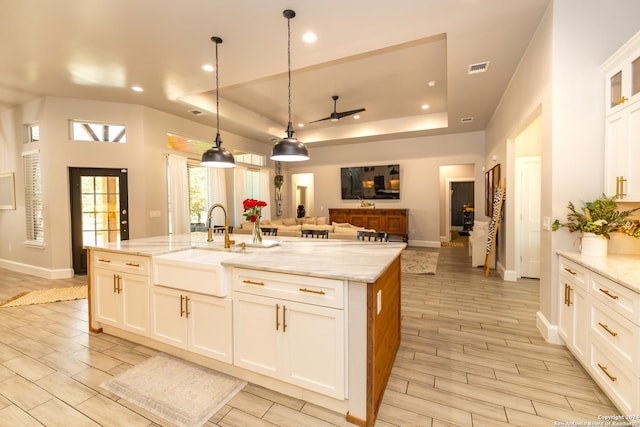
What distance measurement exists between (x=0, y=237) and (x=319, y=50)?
775cm

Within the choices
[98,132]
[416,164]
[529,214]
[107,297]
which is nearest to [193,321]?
[107,297]

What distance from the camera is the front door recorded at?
5.30 metres

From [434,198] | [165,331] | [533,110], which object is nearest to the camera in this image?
[165,331]

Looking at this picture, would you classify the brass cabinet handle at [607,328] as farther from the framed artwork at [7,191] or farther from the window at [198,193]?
the framed artwork at [7,191]

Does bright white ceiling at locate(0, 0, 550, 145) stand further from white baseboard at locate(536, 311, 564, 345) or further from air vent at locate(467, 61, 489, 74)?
white baseboard at locate(536, 311, 564, 345)

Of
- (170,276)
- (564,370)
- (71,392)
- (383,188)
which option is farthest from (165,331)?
(383,188)

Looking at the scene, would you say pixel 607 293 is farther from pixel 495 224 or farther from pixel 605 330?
pixel 495 224

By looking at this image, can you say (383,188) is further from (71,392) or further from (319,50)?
(71,392)

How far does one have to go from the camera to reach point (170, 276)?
2.41 m

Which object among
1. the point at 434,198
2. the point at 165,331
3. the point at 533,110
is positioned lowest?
the point at 165,331

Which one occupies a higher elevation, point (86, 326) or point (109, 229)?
point (109, 229)

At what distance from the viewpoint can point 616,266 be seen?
206cm

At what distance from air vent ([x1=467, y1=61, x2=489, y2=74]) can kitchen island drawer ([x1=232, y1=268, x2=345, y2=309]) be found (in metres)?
3.75

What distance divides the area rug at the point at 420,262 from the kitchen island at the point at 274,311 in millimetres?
3139
